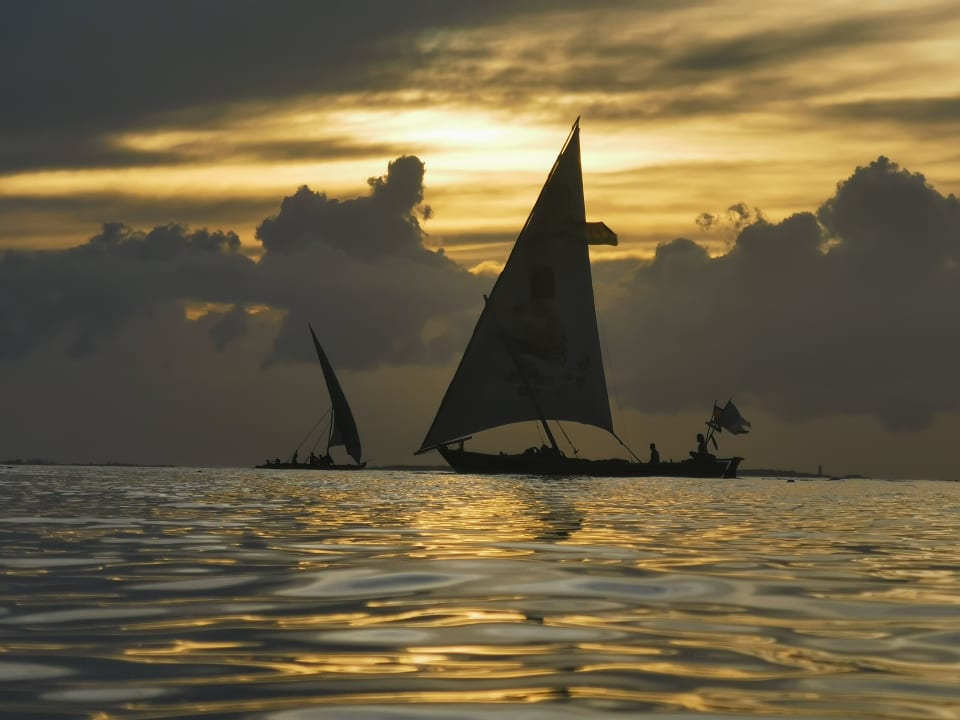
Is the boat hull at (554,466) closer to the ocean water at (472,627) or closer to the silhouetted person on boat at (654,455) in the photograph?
the silhouetted person on boat at (654,455)

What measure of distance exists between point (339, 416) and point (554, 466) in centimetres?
5349

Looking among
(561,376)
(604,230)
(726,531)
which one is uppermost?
(604,230)

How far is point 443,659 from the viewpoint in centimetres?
1130

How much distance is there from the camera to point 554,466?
11662 centimetres

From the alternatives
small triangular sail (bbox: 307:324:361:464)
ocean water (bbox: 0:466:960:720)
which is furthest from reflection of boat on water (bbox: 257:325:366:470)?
ocean water (bbox: 0:466:960:720)

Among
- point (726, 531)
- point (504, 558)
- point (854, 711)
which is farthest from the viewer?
point (726, 531)

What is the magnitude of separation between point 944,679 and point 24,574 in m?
12.9

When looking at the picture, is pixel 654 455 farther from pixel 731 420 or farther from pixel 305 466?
pixel 305 466

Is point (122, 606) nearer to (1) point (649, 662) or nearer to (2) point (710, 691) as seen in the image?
(1) point (649, 662)

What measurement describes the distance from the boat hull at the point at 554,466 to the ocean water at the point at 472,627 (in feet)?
291

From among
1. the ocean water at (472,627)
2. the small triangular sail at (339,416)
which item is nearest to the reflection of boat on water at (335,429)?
the small triangular sail at (339,416)

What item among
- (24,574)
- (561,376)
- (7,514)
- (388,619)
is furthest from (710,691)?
(561,376)

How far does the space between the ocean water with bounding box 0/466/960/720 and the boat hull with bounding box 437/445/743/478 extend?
8867cm

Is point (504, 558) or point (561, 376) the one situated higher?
point (561, 376)
